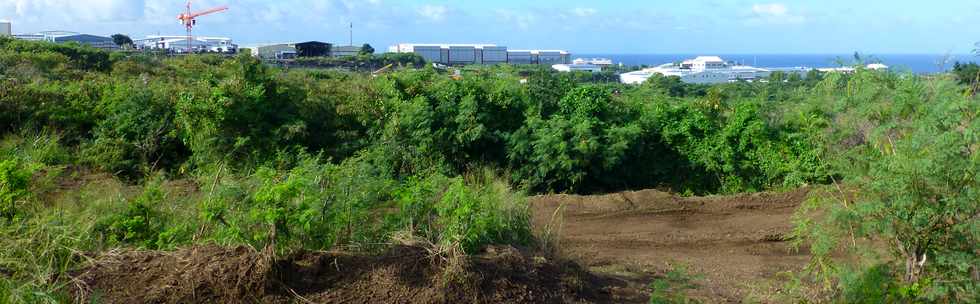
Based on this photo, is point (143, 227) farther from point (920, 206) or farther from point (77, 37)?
point (77, 37)

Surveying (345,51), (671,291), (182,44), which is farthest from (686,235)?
(182,44)

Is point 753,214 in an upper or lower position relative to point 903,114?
lower

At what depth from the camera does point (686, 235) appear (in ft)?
34.2

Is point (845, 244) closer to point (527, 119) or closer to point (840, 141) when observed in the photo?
point (840, 141)

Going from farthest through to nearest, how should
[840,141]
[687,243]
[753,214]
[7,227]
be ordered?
[753,214]
[687,243]
[840,141]
[7,227]

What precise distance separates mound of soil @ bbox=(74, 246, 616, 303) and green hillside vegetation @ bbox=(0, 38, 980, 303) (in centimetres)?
20

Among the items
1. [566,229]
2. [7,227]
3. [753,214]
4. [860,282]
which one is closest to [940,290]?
[860,282]

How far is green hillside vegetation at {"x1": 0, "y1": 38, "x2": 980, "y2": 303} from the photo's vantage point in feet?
19.9

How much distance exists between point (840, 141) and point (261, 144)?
8.42 meters

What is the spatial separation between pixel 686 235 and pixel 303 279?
5.83 meters

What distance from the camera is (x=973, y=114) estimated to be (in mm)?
6172

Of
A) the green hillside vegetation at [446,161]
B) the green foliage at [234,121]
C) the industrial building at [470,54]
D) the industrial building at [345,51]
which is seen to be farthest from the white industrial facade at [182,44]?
the green foliage at [234,121]

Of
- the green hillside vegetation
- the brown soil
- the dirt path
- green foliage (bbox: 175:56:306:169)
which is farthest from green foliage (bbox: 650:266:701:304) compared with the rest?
green foliage (bbox: 175:56:306:169)

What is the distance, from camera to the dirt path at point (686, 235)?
816 cm
